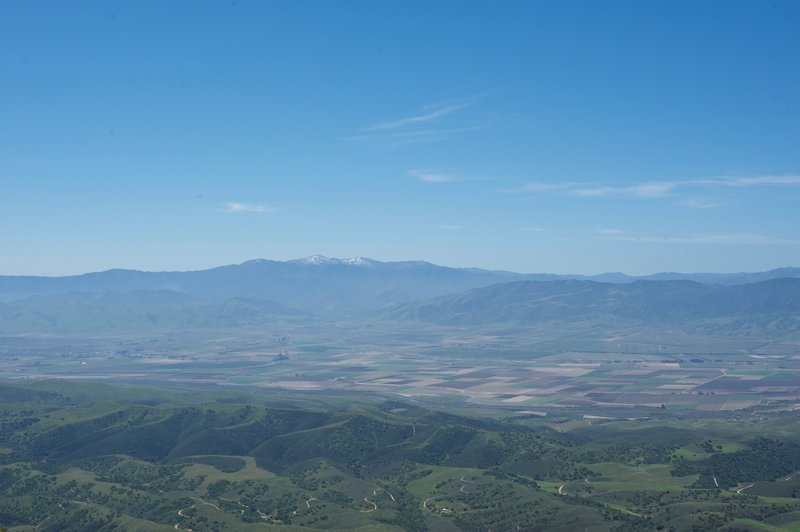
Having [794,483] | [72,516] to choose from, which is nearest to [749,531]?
[794,483]

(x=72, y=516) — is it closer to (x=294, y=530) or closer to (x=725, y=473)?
(x=294, y=530)

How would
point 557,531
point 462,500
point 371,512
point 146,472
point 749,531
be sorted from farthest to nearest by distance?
1. point 146,472
2. point 462,500
3. point 371,512
4. point 557,531
5. point 749,531

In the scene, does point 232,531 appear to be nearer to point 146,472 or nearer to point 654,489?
point 146,472

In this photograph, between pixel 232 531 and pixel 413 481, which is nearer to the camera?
pixel 232 531

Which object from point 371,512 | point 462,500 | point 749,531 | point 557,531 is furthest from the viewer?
point 462,500

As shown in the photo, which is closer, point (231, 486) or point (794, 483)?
point (794, 483)

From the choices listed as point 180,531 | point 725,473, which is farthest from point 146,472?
point 725,473

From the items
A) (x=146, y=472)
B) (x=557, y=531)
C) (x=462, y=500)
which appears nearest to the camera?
(x=557, y=531)

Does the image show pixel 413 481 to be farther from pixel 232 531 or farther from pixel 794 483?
pixel 794 483

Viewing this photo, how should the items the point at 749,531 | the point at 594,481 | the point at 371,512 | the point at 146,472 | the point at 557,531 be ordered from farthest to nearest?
the point at 146,472 → the point at 594,481 → the point at 371,512 → the point at 557,531 → the point at 749,531
